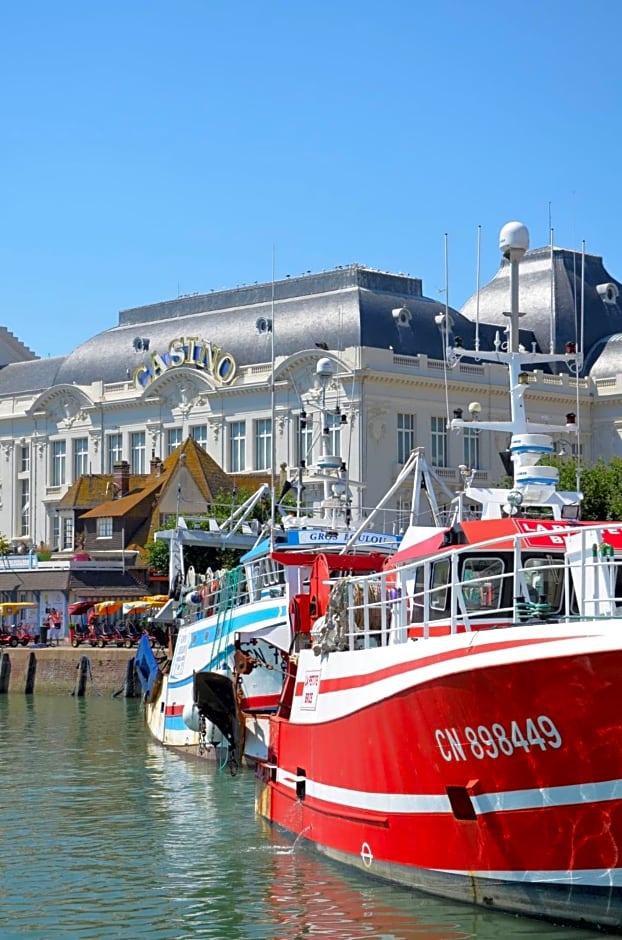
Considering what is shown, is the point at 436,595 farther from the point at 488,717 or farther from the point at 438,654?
the point at 488,717

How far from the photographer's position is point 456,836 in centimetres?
1961

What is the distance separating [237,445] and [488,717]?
97.5m

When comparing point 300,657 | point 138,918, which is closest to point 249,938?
point 138,918

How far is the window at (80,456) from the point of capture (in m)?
126

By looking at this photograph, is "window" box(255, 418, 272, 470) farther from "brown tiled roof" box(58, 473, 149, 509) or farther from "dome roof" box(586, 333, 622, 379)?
"dome roof" box(586, 333, 622, 379)

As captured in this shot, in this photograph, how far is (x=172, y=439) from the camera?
394 ft

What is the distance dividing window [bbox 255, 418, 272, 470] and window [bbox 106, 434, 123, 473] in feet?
43.6

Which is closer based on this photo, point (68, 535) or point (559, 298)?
point (68, 535)

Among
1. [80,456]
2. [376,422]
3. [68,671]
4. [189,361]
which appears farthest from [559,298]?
[68,671]

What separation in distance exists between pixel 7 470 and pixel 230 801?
332 feet

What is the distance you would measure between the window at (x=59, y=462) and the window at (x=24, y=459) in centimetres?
284

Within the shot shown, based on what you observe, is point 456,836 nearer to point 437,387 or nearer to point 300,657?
point 300,657

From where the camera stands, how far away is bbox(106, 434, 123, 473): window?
123562 millimetres

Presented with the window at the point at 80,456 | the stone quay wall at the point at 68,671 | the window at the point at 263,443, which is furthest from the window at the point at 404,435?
the stone quay wall at the point at 68,671
